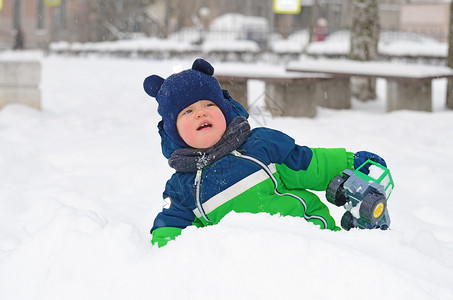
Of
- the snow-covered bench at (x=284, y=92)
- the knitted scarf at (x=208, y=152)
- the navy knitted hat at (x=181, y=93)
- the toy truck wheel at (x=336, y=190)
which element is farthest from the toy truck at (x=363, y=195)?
the snow-covered bench at (x=284, y=92)

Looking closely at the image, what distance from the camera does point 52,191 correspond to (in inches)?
165

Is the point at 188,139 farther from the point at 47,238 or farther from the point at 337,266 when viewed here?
the point at 337,266

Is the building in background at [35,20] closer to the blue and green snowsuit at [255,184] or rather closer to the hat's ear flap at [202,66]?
the hat's ear flap at [202,66]

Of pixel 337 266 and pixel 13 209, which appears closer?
pixel 337 266

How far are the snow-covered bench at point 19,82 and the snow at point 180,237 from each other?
0.20 metres

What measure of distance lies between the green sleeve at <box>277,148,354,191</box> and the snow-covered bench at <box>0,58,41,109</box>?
6200 mm

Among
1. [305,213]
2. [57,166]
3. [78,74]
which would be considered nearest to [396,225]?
[305,213]

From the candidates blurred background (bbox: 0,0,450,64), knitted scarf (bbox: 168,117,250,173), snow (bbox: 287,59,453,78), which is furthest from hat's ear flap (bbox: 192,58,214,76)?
blurred background (bbox: 0,0,450,64)

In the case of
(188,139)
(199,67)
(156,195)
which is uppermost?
(199,67)

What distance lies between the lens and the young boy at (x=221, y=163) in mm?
2332


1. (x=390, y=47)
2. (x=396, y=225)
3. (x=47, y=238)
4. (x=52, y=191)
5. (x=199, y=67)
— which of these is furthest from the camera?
(x=390, y=47)

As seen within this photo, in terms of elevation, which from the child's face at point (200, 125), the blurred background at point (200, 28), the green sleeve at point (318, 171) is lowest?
the green sleeve at point (318, 171)

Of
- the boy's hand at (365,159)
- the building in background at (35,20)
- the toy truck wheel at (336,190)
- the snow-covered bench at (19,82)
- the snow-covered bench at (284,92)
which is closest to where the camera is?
the toy truck wheel at (336,190)

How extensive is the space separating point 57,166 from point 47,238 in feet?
9.58
